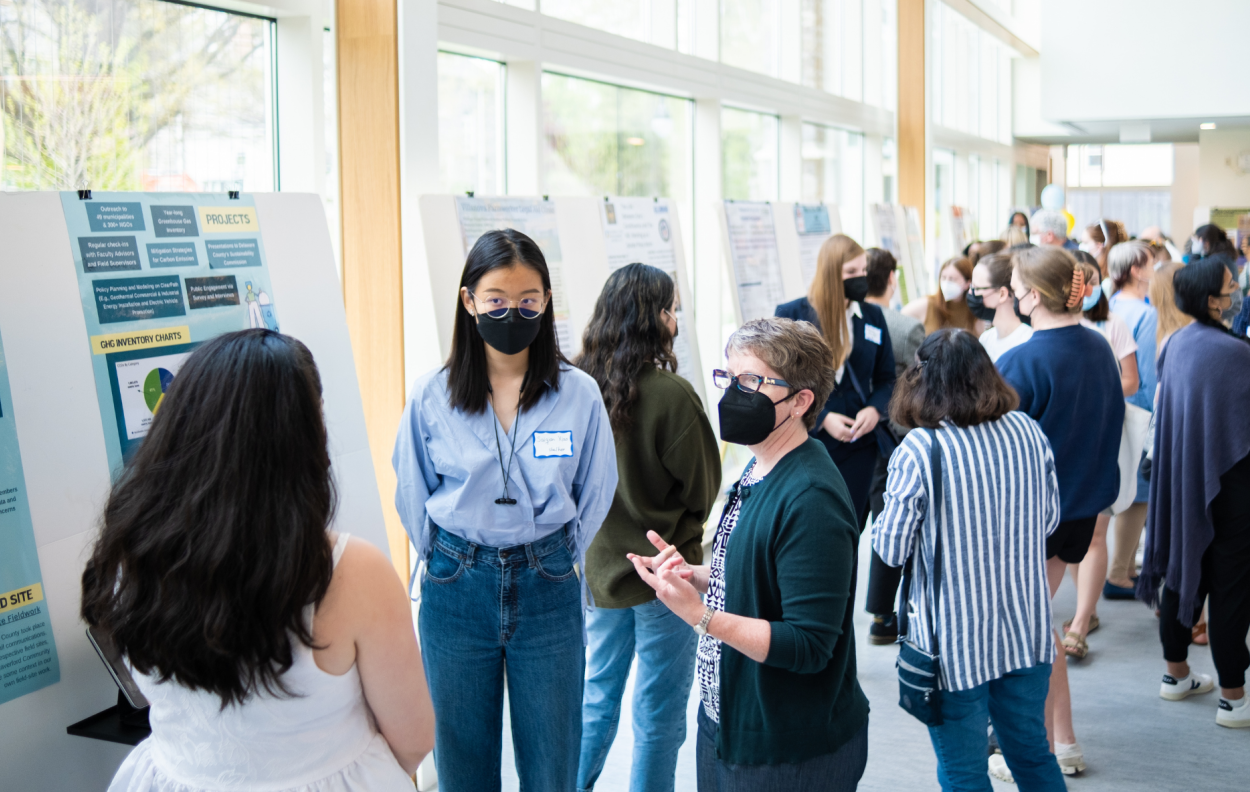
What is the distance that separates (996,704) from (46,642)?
7.26ft

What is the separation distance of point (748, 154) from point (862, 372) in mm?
Result: 3452

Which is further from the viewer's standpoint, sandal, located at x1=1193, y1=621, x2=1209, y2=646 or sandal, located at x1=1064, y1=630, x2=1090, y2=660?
sandal, located at x1=1193, y1=621, x2=1209, y2=646

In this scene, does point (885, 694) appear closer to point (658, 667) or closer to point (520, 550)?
point (658, 667)

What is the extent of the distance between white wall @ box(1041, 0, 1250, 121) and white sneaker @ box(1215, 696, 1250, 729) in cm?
1198

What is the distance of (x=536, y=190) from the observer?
4.86 metres

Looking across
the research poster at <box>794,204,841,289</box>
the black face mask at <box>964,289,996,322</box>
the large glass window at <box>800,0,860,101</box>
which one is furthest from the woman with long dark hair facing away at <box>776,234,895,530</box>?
the large glass window at <box>800,0,860,101</box>

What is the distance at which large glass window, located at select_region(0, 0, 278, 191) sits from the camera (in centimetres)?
278

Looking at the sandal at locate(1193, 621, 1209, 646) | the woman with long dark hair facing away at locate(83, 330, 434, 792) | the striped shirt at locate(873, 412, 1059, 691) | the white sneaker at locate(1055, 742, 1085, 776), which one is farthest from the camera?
the sandal at locate(1193, 621, 1209, 646)

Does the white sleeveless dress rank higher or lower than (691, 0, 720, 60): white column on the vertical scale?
lower

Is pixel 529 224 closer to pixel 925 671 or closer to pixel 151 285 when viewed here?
pixel 151 285

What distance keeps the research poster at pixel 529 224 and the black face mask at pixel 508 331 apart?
1300 mm

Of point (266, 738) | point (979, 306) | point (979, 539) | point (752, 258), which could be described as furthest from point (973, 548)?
point (752, 258)

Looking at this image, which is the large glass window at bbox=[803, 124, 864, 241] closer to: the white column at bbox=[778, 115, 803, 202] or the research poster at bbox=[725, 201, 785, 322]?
the white column at bbox=[778, 115, 803, 202]

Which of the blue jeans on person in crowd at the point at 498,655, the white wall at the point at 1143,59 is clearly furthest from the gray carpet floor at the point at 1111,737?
the white wall at the point at 1143,59
